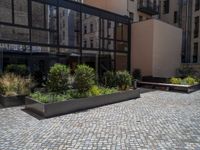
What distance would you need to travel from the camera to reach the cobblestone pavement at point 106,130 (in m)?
4.44

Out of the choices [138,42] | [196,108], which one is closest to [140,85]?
[138,42]

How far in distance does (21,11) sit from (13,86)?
16.4ft

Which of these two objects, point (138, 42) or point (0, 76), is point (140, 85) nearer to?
point (138, 42)

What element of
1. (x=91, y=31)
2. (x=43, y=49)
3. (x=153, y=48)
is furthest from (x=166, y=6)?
(x=43, y=49)

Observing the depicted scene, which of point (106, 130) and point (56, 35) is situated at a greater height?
point (56, 35)

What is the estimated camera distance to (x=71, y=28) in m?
13.5

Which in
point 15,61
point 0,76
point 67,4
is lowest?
point 0,76

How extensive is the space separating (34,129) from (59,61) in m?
7.36

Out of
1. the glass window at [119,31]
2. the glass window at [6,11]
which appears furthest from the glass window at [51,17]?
the glass window at [119,31]

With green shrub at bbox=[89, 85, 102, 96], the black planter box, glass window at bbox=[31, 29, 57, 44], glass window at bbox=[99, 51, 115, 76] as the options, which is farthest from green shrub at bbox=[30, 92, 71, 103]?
glass window at bbox=[99, 51, 115, 76]

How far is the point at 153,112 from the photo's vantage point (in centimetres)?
725

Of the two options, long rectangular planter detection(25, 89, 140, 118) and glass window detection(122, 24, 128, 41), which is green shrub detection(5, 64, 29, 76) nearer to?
long rectangular planter detection(25, 89, 140, 118)

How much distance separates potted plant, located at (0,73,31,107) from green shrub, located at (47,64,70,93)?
128cm

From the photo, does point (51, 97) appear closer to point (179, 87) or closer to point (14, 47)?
point (14, 47)
